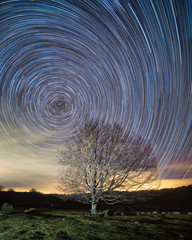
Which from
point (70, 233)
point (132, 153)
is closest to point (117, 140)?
point (132, 153)

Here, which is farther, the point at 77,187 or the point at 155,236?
the point at 77,187

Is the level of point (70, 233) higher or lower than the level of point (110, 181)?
lower

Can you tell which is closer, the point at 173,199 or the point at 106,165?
the point at 106,165

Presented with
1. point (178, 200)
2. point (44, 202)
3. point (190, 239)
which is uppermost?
point (44, 202)

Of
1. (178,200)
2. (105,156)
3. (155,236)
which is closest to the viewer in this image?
(155,236)

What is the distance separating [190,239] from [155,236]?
1713 mm

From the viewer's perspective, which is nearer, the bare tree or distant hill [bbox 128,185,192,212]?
the bare tree

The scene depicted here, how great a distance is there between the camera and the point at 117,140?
53.3ft

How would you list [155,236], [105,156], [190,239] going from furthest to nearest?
[105,156] → [155,236] → [190,239]

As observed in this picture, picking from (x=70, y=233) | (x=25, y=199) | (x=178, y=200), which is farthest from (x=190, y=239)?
(x=25, y=199)

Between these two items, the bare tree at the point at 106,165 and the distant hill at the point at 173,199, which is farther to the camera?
the distant hill at the point at 173,199

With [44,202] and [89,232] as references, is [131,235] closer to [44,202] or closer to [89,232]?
[89,232]

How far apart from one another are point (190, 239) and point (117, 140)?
10.0 meters

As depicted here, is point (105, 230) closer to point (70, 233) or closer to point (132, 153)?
point (70, 233)
